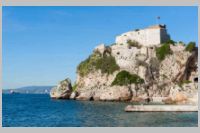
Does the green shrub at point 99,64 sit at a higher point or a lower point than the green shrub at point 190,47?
lower

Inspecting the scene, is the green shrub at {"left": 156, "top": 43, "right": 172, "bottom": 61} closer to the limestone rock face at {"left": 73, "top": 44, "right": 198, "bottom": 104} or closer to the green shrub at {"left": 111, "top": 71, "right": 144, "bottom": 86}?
the limestone rock face at {"left": 73, "top": 44, "right": 198, "bottom": 104}

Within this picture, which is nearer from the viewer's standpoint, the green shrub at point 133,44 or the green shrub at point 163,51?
the green shrub at point 163,51

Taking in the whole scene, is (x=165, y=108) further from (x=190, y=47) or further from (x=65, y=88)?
(x=65, y=88)

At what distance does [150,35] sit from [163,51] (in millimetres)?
5259

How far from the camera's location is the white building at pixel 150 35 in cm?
6844

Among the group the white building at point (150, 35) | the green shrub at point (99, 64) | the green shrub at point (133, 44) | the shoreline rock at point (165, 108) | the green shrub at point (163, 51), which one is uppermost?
the white building at point (150, 35)

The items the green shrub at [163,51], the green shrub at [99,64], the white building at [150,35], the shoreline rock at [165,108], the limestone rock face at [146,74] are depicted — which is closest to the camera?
the shoreline rock at [165,108]

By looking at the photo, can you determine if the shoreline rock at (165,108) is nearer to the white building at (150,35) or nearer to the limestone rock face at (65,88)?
the white building at (150,35)

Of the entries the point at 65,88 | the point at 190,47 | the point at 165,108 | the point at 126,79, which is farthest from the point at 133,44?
the point at 165,108

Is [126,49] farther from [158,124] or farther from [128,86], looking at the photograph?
[158,124]

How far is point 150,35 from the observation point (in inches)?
2724

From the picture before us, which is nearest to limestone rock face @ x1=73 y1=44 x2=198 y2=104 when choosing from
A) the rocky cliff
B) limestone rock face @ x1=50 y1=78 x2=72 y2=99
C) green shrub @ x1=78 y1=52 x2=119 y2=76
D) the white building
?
the rocky cliff

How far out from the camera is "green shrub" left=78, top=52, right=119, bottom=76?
6756 centimetres

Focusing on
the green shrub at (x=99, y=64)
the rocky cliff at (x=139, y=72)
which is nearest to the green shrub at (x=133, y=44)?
the rocky cliff at (x=139, y=72)
